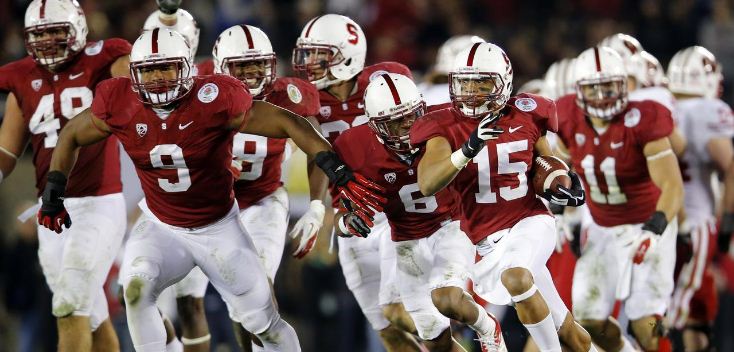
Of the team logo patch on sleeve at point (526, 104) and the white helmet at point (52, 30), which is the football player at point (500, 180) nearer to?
the team logo patch on sleeve at point (526, 104)

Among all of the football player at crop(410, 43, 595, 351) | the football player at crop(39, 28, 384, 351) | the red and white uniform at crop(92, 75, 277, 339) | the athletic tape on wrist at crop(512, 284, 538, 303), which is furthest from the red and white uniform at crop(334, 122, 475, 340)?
the red and white uniform at crop(92, 75, 277, 339)

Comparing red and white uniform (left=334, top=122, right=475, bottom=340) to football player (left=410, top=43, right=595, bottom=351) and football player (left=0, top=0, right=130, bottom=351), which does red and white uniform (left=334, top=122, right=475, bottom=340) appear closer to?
football player (left=410, top=43, right=595, bottom=351)

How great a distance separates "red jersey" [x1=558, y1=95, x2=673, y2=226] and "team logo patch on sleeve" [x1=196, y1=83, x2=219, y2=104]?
234 centimetres

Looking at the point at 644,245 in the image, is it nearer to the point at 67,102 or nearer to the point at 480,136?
the point at 480,136

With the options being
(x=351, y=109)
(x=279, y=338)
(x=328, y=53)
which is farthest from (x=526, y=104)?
(x=279, y=338)

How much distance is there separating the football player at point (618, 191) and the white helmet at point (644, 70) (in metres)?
1.09

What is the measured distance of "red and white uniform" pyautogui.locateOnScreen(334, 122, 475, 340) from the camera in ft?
21.4

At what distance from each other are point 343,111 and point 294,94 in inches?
17.4

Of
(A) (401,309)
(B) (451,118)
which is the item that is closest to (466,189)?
(B) (451,118)

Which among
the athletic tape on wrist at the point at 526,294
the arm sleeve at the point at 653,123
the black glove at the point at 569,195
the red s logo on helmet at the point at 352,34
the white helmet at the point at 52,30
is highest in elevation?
the white helmet at the point at 52,30

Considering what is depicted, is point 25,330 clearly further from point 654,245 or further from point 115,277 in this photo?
point 654,245

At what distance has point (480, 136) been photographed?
5.75 metres

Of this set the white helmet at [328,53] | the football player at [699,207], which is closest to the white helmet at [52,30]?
the white helmet at [328,53]

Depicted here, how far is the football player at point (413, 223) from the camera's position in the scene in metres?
6.26
